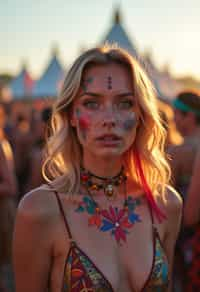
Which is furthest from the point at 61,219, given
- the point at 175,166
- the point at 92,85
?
the point at 175,166

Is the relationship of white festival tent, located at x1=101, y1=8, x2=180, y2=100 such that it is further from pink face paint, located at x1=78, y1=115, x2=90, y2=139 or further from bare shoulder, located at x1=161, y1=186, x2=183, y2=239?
pink face paint, located at x1=78, y1=115, x2=90, y2=139

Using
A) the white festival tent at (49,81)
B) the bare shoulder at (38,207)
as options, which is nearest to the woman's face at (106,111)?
the bare shoulder at (38,207)

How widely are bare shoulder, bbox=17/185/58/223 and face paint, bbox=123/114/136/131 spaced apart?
0.43 m

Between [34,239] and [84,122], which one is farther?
[84,122]

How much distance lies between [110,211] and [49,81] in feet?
64.6

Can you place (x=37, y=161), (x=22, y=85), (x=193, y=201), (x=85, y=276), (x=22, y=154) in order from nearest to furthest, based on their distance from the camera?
(x=85, y=276), (x=193, y=201), (x=37, y=161), (x=22, y=154), (x=22, y=85)

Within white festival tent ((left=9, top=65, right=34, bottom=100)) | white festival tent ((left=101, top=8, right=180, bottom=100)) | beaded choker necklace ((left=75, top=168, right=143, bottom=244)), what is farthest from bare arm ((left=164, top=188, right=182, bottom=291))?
white festival tent ((left=9, top=65, right=34, bottom=100))

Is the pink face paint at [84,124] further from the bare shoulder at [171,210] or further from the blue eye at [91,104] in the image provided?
the bare shoulder at [171,210]

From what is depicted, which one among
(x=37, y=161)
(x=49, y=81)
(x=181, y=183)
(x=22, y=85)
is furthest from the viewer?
(x=22, y=85)

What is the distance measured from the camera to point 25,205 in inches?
81.0

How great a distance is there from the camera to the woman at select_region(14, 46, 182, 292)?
205 centimetres

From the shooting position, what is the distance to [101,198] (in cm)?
225

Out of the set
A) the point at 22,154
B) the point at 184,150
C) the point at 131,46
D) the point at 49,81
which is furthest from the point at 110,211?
the point at 49,81

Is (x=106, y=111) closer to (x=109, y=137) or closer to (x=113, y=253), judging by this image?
(x=109, y=137)
